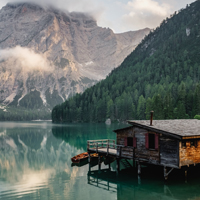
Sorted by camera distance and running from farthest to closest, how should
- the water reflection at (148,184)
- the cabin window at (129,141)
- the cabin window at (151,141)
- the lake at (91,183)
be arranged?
the cabin window at (129,141)
the cabin window at (151,141)
the lake at (91,183)
the water reflection at (148,184)

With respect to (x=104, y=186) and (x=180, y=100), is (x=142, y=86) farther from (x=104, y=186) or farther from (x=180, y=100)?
(x=104, y=186)

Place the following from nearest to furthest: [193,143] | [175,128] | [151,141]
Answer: [193,143]
[175,128]
[151,141]

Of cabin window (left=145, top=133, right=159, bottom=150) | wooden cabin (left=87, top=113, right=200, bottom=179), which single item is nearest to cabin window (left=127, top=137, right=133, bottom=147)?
wooden cabin (left=87, top=113, right=200, bottom=179)

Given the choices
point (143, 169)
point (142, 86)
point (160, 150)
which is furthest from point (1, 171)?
point (142, 86)

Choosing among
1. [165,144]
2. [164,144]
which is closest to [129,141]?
[164,144]

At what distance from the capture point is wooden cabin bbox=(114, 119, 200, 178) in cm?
2945

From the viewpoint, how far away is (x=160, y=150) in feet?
102

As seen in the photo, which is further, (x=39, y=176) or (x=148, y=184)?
(x=39, y=176)

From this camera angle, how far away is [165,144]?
30.7 metres

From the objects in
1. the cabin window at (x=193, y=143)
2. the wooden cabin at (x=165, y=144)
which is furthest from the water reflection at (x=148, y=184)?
the cabin window at (x=193, y=143)

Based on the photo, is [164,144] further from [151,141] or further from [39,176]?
[39,176]

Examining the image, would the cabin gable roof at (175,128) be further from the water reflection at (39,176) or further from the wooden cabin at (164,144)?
the water reflection at (39,176)

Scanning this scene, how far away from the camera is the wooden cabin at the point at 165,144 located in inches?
1160

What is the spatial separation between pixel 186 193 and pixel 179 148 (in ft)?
16.7
